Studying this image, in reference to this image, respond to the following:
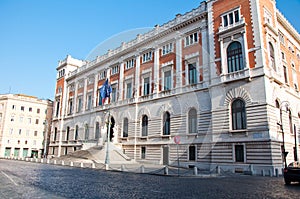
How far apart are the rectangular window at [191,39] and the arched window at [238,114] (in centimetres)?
1006

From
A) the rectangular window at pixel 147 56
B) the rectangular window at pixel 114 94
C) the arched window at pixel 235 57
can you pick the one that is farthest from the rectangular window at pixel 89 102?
the arched window at pixel 235 57

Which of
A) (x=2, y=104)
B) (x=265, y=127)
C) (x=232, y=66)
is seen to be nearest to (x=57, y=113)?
(x=2, y=104)

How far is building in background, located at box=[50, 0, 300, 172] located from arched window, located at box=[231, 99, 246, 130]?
100 millimetres

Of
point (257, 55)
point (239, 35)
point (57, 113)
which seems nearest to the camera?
point (257, 55)

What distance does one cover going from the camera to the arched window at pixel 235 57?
25.4 m

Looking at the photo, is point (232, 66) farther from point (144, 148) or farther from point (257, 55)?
point (144, 148)

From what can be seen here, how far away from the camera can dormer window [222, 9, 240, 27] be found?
2624 centimetres

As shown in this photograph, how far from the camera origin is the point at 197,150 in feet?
88.7

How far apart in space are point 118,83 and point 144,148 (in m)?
13.1

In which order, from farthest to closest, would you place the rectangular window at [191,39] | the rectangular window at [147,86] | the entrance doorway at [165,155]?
the rectangular window at [147,86], the rectangular window at [191,39], the entrance doorway at [165,155]

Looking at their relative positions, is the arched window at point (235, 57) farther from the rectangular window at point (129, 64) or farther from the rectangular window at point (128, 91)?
the rectangular window at point (129, 64)

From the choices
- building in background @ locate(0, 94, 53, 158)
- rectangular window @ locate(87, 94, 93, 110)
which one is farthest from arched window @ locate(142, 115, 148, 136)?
building in background @ locate(0, 94, 53, 158)

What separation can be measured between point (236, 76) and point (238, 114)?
3.89 m

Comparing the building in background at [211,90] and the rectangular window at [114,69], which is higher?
the rectangular window at [114,69]
